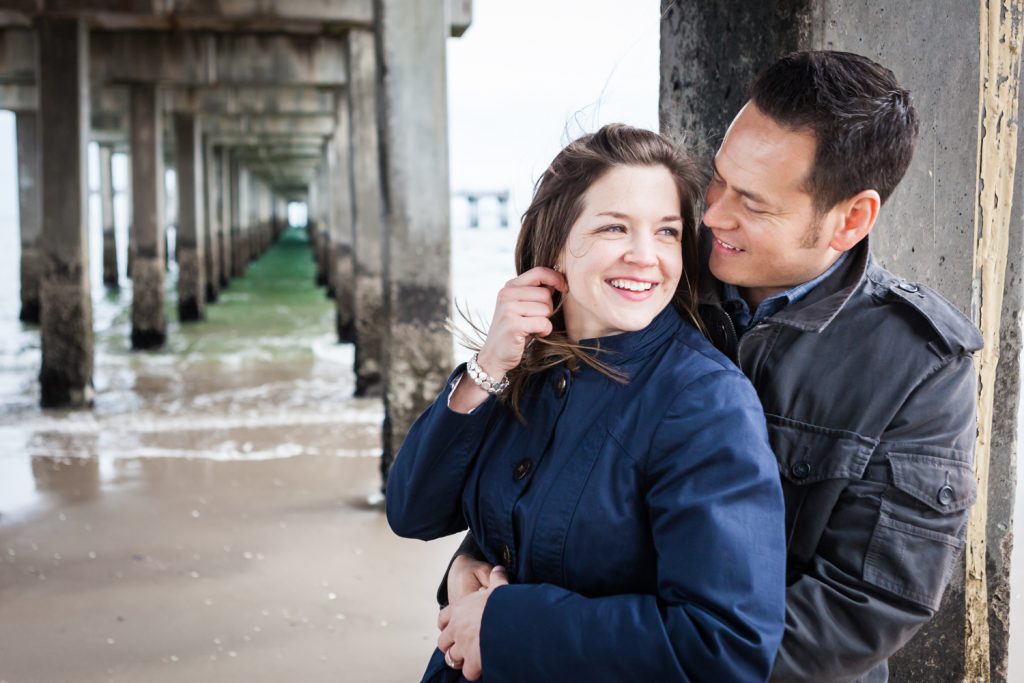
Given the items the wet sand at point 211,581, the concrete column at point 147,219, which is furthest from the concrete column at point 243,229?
the wet sand at point 211,581

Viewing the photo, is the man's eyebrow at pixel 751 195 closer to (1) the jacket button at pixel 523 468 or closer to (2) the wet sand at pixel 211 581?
(1) the jacket button at pixel 523 468

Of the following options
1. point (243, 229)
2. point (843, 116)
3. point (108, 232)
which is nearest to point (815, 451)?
point (843, 116)

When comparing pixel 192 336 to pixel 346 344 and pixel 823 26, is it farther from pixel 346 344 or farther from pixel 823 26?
pixel 823 26

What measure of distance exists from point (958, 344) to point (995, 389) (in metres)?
1.01

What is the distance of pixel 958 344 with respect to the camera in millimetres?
1572

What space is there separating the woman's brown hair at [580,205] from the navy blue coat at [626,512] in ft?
0.13

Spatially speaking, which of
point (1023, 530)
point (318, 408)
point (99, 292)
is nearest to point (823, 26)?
point (1023, 530)

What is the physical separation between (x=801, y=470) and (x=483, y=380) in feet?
1.87

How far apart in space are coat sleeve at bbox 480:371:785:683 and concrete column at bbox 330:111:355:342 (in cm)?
1329

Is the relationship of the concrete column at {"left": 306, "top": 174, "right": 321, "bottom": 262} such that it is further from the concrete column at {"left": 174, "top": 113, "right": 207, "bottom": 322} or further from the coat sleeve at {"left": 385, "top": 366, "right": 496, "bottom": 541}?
the coat sleeve at {"left": 385, "top": 366, "right": 496, "bottom": 541}

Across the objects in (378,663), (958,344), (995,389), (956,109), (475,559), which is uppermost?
(956,109)

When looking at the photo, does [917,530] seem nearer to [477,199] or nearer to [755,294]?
[755,294]

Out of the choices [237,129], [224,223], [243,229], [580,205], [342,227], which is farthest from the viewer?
[243,229]

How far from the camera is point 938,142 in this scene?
2309 millimetres
